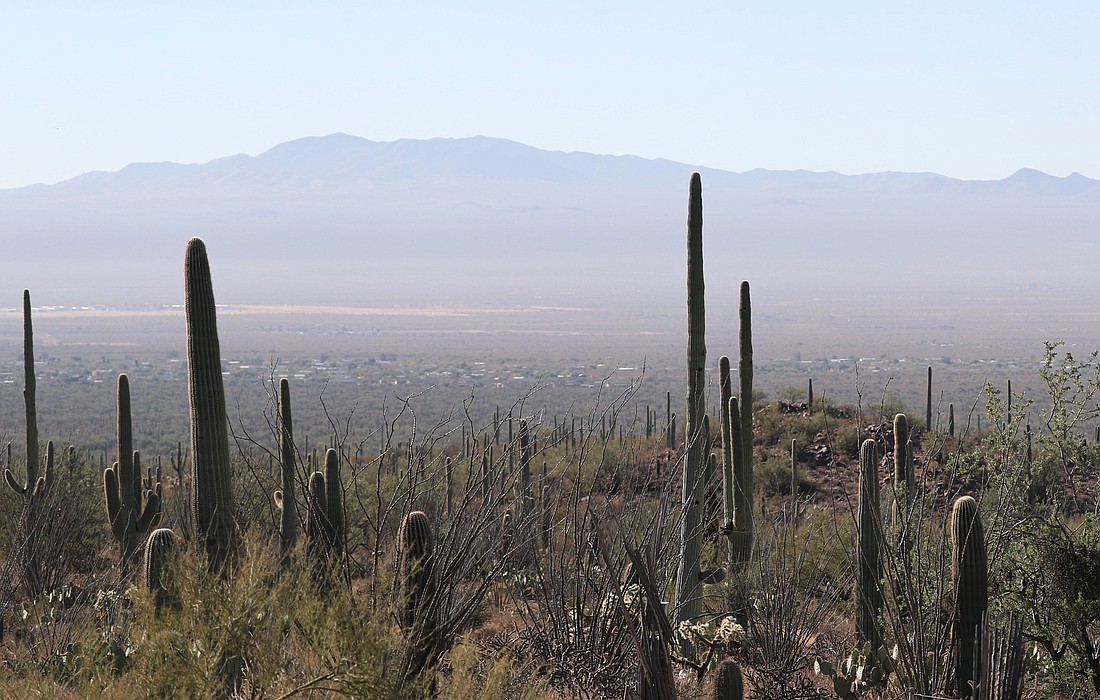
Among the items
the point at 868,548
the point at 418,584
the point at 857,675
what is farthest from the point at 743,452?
the point at 418,584

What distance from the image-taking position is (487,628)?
13086 millimetres

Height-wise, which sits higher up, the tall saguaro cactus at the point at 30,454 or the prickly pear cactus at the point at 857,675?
the tall saguaro cactus at the point at 30,454

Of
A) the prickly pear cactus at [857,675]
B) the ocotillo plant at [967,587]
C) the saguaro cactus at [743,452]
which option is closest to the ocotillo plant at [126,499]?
the saguaro cactus at [743,452]

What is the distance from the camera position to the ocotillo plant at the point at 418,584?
7.27m

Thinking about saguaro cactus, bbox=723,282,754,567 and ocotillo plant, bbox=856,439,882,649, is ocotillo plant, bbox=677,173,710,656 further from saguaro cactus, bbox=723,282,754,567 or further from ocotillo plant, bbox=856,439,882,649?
saguaro cactus, bbox=723,282,754,567

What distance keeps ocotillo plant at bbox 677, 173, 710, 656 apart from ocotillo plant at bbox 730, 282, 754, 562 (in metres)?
1.66

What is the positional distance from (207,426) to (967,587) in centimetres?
559

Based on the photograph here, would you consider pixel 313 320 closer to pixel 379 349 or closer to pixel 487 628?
pixel 379 349

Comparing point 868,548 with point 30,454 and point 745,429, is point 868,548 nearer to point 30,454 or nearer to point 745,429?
point 745,429

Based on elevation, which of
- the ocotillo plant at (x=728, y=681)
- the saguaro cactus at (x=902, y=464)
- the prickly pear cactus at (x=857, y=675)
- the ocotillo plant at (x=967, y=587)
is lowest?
the prickly pear cactus at (x=857, y=675)

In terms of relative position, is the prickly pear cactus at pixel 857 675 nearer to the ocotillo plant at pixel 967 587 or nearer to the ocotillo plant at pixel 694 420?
the ocotillo plant at pixel 967 587

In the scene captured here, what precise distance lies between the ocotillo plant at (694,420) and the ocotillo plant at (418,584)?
3.00 m

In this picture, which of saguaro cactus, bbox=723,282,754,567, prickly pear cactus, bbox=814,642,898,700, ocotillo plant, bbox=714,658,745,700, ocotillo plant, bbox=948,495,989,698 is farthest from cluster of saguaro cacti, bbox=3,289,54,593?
ocotillo plant, bbox=948,495,989,698

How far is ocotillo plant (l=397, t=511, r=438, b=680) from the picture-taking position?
727 centimetres
